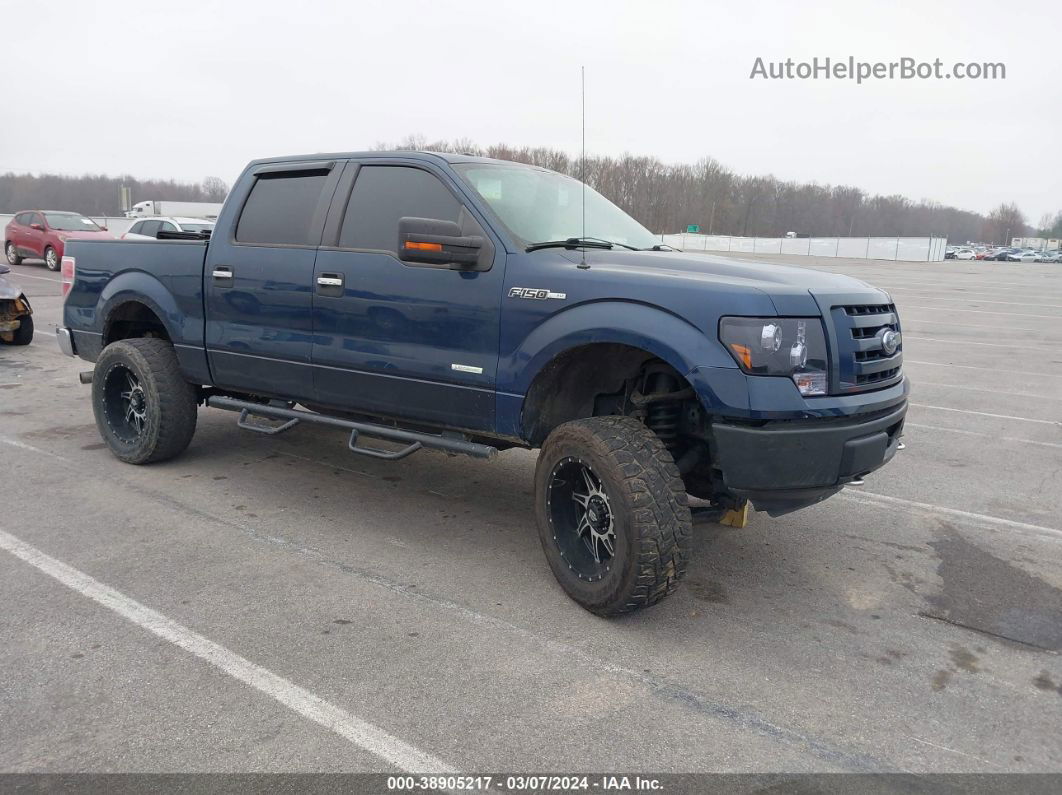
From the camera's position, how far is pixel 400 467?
20.1ft

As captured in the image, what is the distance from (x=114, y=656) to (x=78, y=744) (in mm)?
597

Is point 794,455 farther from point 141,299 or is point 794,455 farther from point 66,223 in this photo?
point 66,223

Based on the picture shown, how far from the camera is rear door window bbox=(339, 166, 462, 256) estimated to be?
4488mm

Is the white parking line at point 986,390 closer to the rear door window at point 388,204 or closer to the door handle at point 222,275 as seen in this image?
the rear door window at point 388,204

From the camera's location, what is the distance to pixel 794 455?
338 cm

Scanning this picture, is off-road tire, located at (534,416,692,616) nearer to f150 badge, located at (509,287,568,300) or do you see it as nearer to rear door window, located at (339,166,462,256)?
f150 badge, located at (509,287,568,300)

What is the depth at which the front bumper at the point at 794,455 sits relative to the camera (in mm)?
3363

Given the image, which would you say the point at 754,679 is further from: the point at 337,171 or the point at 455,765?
the point at 337,171

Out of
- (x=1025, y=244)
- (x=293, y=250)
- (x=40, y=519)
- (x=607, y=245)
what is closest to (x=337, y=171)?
(x=293, y=250)

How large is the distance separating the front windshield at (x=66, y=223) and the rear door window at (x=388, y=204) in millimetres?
22150

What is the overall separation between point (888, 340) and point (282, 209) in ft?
11.7

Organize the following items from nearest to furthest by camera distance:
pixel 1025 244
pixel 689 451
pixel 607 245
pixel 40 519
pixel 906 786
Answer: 1. pixel 906 786
2. pixel 689 451
3. pixel 607 245
4. pixel 40 519
5. pixel 1025 244

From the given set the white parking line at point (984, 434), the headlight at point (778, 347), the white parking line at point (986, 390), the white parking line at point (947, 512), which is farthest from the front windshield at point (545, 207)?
the white parking line at point (986, 390)

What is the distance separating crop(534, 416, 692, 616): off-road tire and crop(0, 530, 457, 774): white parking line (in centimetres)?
119
